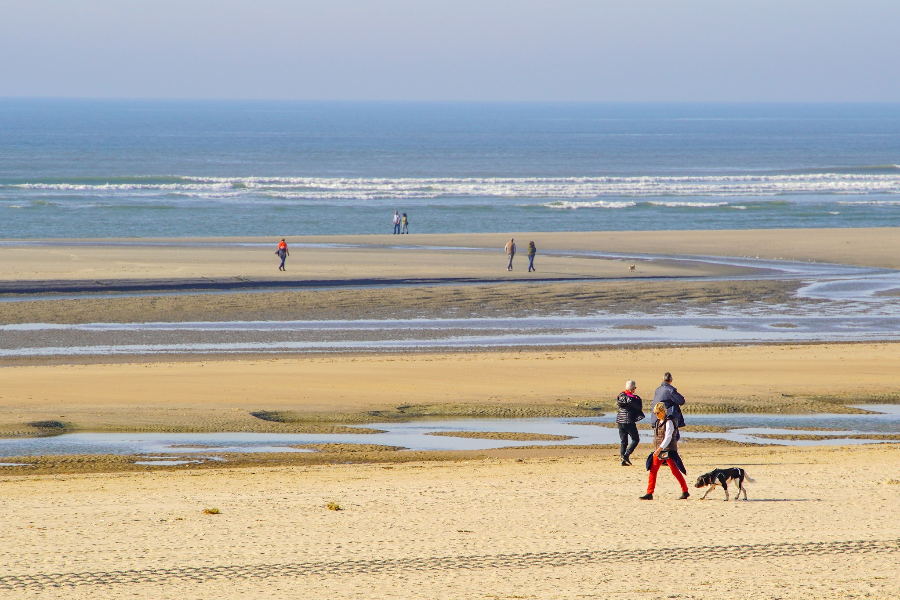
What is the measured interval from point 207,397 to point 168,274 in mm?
13638

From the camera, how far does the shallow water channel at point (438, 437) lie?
12.9 meters

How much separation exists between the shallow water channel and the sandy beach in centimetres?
36

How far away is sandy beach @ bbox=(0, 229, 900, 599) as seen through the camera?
7.64m

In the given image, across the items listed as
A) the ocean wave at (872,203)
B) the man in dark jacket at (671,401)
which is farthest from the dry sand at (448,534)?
the ocean wave at (872,203)

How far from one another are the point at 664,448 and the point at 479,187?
5592 centimetres

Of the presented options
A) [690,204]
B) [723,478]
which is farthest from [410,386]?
[690,204]

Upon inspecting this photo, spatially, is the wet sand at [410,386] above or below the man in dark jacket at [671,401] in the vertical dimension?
below

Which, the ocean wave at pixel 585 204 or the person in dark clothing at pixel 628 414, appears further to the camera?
the ocean wave at pixel 585 204

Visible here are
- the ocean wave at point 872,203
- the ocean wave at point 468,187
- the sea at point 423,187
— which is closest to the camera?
the sea at point 423,187

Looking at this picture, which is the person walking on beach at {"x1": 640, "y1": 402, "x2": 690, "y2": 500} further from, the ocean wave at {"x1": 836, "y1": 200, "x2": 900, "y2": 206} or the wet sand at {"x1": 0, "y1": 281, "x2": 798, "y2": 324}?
the ocean wave at {"x1": 836, "y1": 200, "x2": 900, "y2": 206}

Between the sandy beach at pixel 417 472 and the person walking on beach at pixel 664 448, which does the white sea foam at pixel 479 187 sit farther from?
the person walking on beach at pixel 664 448

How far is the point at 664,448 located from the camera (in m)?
9.77

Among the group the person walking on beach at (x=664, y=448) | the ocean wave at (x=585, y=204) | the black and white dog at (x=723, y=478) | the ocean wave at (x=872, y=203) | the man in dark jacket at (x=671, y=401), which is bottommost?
the black and white dog at (x=723, y=478)

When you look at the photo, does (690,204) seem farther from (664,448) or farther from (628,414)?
(664,448)
